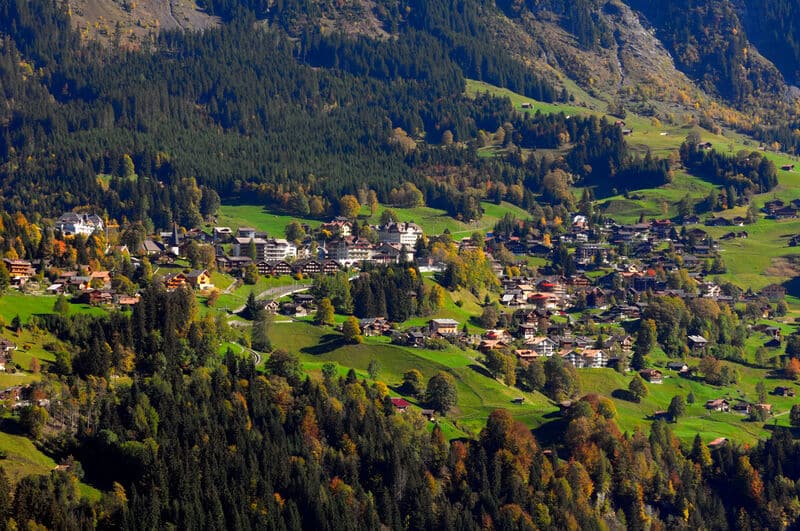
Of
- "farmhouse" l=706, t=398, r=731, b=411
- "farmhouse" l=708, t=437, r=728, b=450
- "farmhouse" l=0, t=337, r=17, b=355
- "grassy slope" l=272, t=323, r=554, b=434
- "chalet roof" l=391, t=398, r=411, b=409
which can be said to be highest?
"farmhouse" l=0, t=337, r=17, b=355

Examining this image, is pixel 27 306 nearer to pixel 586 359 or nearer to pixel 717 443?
pixel 586 359

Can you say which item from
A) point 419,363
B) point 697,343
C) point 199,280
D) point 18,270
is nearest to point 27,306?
point 18,270


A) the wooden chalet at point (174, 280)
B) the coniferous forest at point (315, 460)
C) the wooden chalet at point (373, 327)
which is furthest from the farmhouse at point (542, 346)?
the wooden chalet at point (174, 280)

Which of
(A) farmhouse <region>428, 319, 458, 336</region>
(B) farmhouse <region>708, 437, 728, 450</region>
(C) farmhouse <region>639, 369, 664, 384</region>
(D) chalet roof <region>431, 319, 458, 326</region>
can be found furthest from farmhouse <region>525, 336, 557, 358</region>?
(B) farmhouse <region>708, 437, 728, 450</region>

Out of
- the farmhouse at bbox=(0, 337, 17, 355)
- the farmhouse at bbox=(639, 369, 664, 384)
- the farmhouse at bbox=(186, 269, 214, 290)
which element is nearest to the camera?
the farmhouse at bbox=(0, 337, 17, 355)

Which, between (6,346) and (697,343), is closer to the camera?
(6,346)

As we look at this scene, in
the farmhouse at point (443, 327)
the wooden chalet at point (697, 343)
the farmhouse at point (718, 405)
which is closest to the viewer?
the farmhouse at point (718, 405)

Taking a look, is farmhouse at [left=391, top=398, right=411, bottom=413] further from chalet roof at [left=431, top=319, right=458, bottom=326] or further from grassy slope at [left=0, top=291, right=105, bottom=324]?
grassy slope at [left=0, top=291, right=105, bottom=324]

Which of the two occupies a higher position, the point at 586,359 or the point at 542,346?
the point at 542,346

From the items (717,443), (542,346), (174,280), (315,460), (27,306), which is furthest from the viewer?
(542,346)

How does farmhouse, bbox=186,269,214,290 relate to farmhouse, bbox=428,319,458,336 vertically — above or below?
above

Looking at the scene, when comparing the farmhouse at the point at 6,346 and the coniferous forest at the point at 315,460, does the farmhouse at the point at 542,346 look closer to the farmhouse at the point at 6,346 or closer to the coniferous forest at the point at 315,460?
the coniferous forest at the point at 315,460
